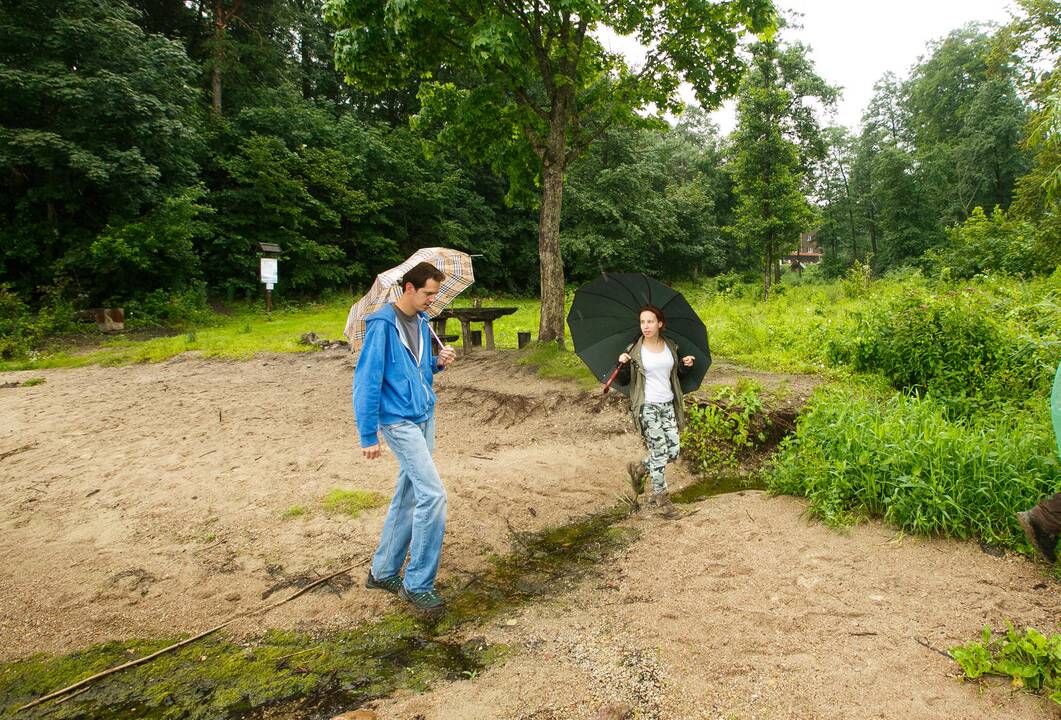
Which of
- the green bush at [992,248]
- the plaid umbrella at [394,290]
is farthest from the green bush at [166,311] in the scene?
the green bush at [992,248]

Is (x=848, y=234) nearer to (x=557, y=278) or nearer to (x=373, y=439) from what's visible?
(x=557, y=278)

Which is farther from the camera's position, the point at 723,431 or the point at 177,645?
the point at 723,431

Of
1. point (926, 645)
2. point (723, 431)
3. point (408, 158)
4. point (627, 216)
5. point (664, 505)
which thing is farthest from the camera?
point (627, 216)

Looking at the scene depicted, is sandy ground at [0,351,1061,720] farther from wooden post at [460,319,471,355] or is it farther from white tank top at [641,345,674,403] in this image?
wooden post at [460,319,471,355]

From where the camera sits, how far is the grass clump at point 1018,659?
2623 mm

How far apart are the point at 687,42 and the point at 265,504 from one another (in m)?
9.98

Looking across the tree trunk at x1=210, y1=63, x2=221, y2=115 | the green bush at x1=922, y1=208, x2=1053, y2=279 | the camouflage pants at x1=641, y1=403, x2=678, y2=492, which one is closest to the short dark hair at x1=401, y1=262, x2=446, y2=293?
the camouflage pants at x1=641, y1=403, x2=678, y2=492

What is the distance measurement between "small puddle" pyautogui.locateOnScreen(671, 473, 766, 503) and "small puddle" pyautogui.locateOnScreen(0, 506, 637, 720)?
222 centimetres

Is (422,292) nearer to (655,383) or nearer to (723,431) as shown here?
(655,383)

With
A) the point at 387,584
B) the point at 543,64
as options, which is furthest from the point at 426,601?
the point at 543,64

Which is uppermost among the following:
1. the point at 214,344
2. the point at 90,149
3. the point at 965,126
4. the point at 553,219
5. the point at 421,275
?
Result: the point at 965,126

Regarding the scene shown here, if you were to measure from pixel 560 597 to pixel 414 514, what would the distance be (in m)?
1.13

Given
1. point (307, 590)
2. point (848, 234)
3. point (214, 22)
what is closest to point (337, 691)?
point (307, 590)

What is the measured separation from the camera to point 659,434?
200 inches
